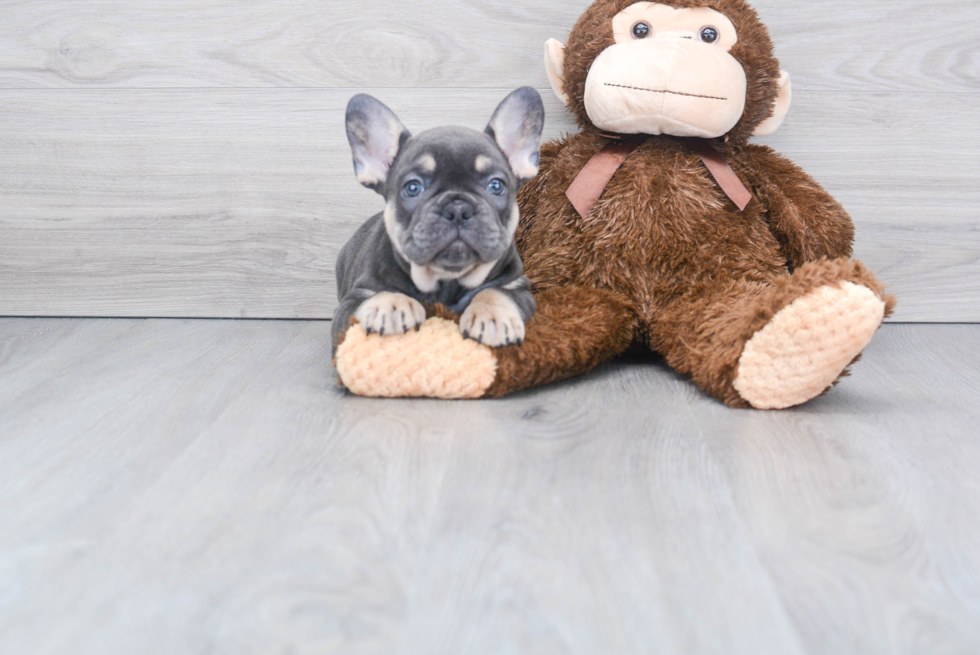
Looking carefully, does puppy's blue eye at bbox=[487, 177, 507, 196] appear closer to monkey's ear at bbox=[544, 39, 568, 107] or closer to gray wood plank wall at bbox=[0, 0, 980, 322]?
monkey's ear at bbox=[544, 39, 568, 107]

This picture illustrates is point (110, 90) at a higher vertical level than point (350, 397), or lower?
Result: higher

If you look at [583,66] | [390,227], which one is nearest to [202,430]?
[390,227]

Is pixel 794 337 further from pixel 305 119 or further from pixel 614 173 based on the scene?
pixel 305 119

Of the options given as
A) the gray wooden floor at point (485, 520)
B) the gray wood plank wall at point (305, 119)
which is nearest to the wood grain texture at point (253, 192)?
the gray wood plank wall at point (305, 119)

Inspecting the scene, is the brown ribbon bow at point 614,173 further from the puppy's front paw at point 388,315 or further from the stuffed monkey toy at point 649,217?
the puppy's front paw at point 388,315

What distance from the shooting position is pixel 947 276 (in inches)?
70.4

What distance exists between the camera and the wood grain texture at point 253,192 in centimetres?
172

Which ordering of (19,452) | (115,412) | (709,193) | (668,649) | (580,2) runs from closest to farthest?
(668,649) → (19,452) → (115,412) → (709,193) → (580,2)

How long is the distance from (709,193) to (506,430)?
0.61 meters

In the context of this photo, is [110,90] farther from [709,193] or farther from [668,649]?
[668,649]

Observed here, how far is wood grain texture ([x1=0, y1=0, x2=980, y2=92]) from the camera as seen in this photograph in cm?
167

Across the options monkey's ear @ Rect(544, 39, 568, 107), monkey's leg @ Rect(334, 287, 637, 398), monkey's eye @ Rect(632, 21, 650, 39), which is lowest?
monkey's leg @ Rect(334, 287, 637, 398)

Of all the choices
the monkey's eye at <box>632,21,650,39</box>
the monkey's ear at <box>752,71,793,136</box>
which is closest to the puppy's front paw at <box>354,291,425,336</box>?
the monkey's eye at <box>632,21,650,39</box>

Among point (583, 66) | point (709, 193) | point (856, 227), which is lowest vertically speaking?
point (856, 227)
